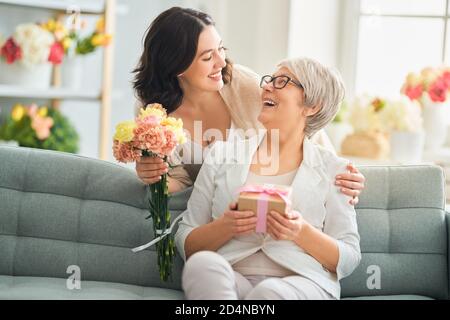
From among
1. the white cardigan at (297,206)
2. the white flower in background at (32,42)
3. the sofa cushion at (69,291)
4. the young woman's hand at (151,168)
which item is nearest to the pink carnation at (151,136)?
the young woman's hand at (151,168)

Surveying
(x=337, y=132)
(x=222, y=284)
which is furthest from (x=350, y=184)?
(x=337, y=132)

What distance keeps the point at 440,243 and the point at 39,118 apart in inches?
87.4

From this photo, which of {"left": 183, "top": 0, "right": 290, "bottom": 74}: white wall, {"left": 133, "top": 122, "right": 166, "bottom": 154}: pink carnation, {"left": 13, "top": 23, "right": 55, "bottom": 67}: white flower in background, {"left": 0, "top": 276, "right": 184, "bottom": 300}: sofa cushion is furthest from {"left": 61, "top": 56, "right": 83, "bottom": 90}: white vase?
{"left": 133, "top": 122, "right": 166, "bottom": 154}: pink carnation

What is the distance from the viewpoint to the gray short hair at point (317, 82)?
7.97ft

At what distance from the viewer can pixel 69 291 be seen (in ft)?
8.30

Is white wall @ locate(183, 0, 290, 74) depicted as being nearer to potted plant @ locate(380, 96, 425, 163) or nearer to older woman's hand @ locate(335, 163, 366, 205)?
potted plant @ locate(380, 96, 425, 163)

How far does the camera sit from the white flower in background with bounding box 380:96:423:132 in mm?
3844

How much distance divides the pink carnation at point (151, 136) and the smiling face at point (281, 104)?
1.07 feet

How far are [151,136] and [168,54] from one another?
0.53m

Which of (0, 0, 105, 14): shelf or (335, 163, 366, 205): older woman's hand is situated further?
(0, 0, 105, 14): shelf

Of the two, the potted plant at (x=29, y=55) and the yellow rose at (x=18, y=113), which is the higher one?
the potted plant at (x=29, y=55)

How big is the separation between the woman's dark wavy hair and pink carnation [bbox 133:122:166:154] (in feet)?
1.58

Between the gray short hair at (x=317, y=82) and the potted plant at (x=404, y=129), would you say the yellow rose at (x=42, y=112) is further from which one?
the gray short hair at (x=317, y=82)
